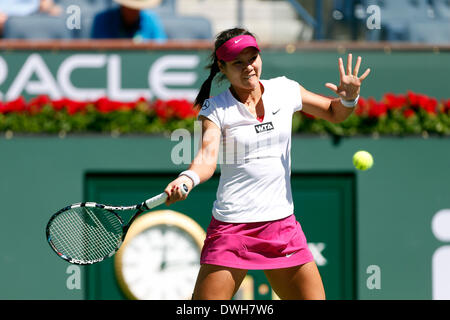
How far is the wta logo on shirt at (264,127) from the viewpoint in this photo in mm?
3764

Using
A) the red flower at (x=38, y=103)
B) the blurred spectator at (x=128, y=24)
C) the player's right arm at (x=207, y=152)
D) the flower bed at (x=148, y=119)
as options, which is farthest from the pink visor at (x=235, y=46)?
the blurred spectator at (x=128, y=24)

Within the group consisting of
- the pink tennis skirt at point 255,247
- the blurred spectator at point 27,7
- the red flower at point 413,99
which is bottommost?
the pink tennis skirt at point 255,247

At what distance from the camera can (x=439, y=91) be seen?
6398 millimetres

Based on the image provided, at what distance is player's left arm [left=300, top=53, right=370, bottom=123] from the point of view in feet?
12.8

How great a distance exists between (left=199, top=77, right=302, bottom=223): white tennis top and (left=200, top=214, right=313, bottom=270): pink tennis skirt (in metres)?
0.04

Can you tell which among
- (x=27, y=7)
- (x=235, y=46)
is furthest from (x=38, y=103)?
(x=235, y=46)

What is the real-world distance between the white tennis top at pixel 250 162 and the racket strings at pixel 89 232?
0.63 metres

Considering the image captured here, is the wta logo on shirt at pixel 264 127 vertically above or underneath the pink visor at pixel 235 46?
underneath

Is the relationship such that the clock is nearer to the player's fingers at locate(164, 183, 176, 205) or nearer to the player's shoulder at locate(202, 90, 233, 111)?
the player's shoulder at locate(202, 90, 233, 111)

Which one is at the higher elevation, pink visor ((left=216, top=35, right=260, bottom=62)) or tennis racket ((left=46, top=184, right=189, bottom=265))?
pink visor ((left=216, top=35, right=260, bottom=62))

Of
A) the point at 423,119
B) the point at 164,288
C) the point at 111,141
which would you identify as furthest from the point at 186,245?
the point at 423,119

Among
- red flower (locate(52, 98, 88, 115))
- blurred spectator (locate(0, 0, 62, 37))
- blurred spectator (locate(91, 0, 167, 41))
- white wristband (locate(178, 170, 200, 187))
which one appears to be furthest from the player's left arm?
blurred spectator (locate(0, 0, 62, 37))

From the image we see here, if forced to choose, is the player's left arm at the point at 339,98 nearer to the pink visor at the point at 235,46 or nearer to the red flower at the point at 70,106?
the pink visor at the point at 235,46
